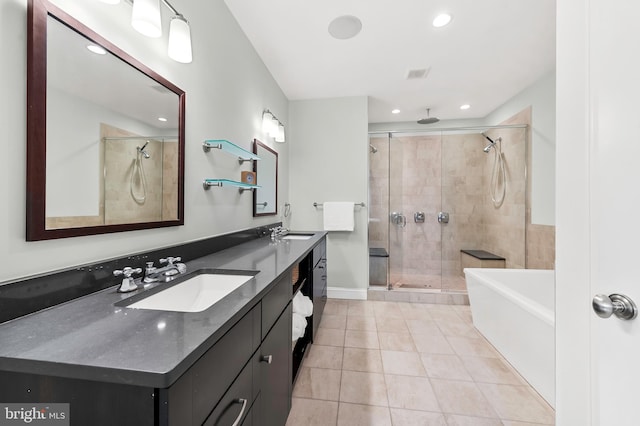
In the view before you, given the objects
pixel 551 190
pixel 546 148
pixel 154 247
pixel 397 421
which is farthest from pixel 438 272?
pixel 154 247

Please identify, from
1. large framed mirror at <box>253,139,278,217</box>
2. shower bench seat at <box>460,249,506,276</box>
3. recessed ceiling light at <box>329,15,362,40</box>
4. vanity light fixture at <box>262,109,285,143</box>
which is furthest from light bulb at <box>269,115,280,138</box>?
shower bench seat at <box>460,249,506,276</box>

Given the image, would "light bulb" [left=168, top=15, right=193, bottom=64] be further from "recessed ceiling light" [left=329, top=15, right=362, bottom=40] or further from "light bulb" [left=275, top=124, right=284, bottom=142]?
"light bulb" [left=275, top=124, right=284, bottom=142]

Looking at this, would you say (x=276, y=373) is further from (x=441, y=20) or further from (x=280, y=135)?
(x=441, y=20)

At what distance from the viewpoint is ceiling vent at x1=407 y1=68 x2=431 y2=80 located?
2.62m

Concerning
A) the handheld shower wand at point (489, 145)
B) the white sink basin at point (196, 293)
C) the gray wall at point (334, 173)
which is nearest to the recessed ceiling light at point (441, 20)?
the gray wall at point (334, 173)

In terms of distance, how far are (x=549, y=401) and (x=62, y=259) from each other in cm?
249

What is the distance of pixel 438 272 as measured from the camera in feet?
12.1

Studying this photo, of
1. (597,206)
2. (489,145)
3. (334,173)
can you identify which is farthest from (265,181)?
(489,145)

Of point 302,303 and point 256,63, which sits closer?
point 302,303

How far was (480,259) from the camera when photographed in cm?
331

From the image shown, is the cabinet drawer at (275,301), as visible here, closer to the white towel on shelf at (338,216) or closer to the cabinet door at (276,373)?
the cabinet door at (276,373)

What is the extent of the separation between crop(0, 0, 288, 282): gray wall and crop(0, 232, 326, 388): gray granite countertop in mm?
182

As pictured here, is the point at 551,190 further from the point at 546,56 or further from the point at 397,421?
the point at 397,421

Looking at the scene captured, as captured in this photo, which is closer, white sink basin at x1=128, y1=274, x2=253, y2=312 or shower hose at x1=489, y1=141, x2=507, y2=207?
white sink basin at x1=128, y1=274, x2=253, y2=312
